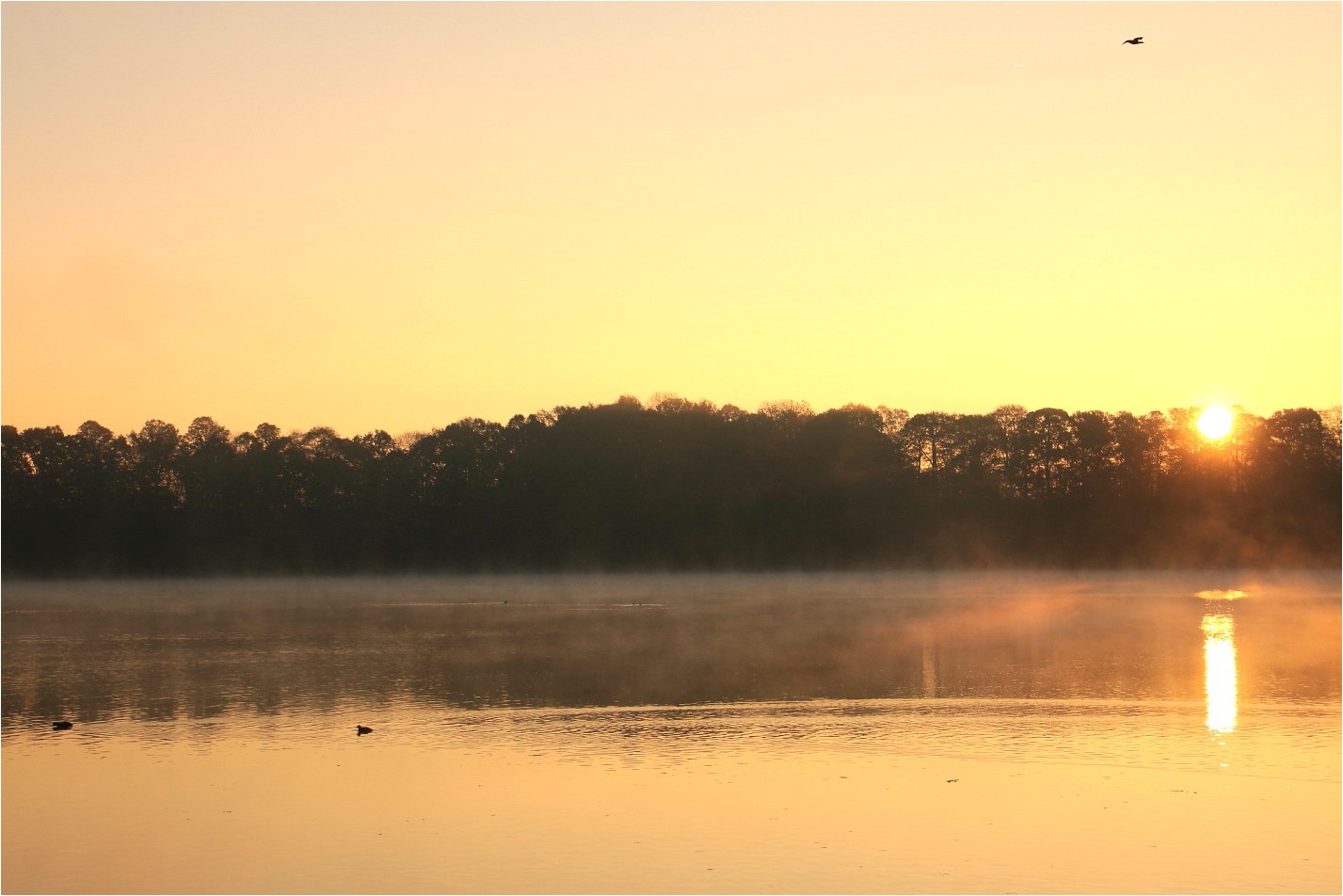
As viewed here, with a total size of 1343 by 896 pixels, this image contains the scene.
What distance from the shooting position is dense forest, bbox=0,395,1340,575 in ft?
327

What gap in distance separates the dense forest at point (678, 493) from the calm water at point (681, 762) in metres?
64.0

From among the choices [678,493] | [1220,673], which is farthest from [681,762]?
[678,493]

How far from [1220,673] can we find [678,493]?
80.1 m

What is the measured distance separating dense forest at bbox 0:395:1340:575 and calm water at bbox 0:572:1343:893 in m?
64.0

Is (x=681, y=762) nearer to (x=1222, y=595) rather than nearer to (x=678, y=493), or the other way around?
(x=1222, y=595)

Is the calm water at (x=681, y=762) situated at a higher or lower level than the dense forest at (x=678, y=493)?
lower

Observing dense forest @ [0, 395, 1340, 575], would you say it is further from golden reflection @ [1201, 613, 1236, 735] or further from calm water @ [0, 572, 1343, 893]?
calm water @ [0, 572, 1343, 893]

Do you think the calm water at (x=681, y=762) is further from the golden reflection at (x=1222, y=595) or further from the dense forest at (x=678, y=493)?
the dense forest at (x=678, y=493)

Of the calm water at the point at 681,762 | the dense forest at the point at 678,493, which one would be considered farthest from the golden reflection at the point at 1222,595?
the dense forest at the point at 678,493

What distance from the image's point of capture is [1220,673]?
90.4 ft

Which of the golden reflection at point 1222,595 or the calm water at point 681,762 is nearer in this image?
the calm water at point 681,762

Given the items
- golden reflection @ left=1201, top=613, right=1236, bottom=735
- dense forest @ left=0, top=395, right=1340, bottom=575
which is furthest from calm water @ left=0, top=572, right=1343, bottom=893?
dense forest @ left=0, top=395, right=1340, bottom=575

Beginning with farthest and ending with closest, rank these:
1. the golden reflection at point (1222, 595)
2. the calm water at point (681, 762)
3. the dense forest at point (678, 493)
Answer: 1. the dense forest at point (678, 493)
2. the golden reflection at point (1222, 595)
3. the calm water at point (681, 762)

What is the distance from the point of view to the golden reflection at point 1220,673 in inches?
846
